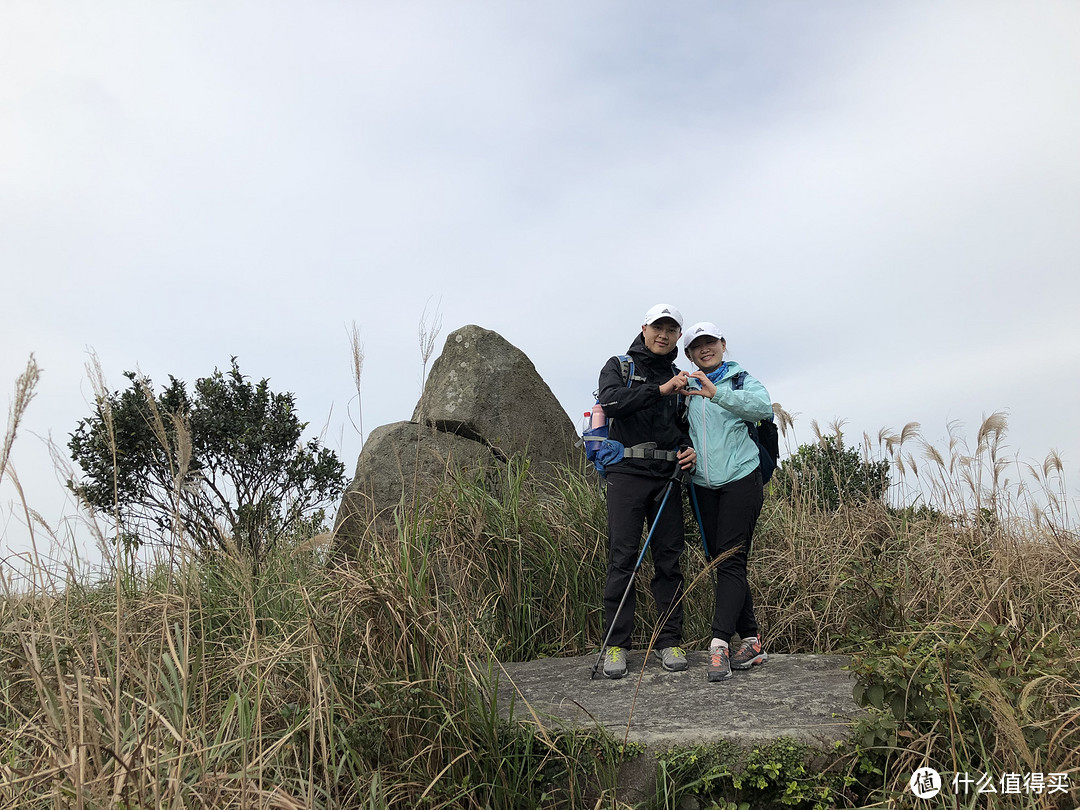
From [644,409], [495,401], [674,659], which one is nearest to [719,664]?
[674,659]

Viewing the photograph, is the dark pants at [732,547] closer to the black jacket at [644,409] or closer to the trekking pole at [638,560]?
the trekking pole at [638,560]

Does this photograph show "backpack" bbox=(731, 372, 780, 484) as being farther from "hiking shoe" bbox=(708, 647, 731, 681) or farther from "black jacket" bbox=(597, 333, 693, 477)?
"hiking shoe" bbox=(708, 647, 731, 681)

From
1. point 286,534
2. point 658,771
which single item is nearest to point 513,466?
point 286,534

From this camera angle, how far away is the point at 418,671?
10.2 ft

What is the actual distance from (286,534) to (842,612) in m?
3.84


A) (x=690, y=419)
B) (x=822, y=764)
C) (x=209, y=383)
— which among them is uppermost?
(x=209, y=383)

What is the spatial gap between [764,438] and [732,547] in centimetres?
74

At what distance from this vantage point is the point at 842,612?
501 centimetres

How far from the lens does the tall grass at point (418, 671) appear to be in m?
2.58

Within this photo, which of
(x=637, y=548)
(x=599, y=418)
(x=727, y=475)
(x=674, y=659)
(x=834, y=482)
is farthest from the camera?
(x=834, y=482)

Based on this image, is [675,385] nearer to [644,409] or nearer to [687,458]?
[644,409]

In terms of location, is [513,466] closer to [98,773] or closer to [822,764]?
[822,764]

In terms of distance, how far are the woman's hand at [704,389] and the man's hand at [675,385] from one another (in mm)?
52

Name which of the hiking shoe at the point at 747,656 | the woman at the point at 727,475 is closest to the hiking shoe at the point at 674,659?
the woman at the point at 727,475
